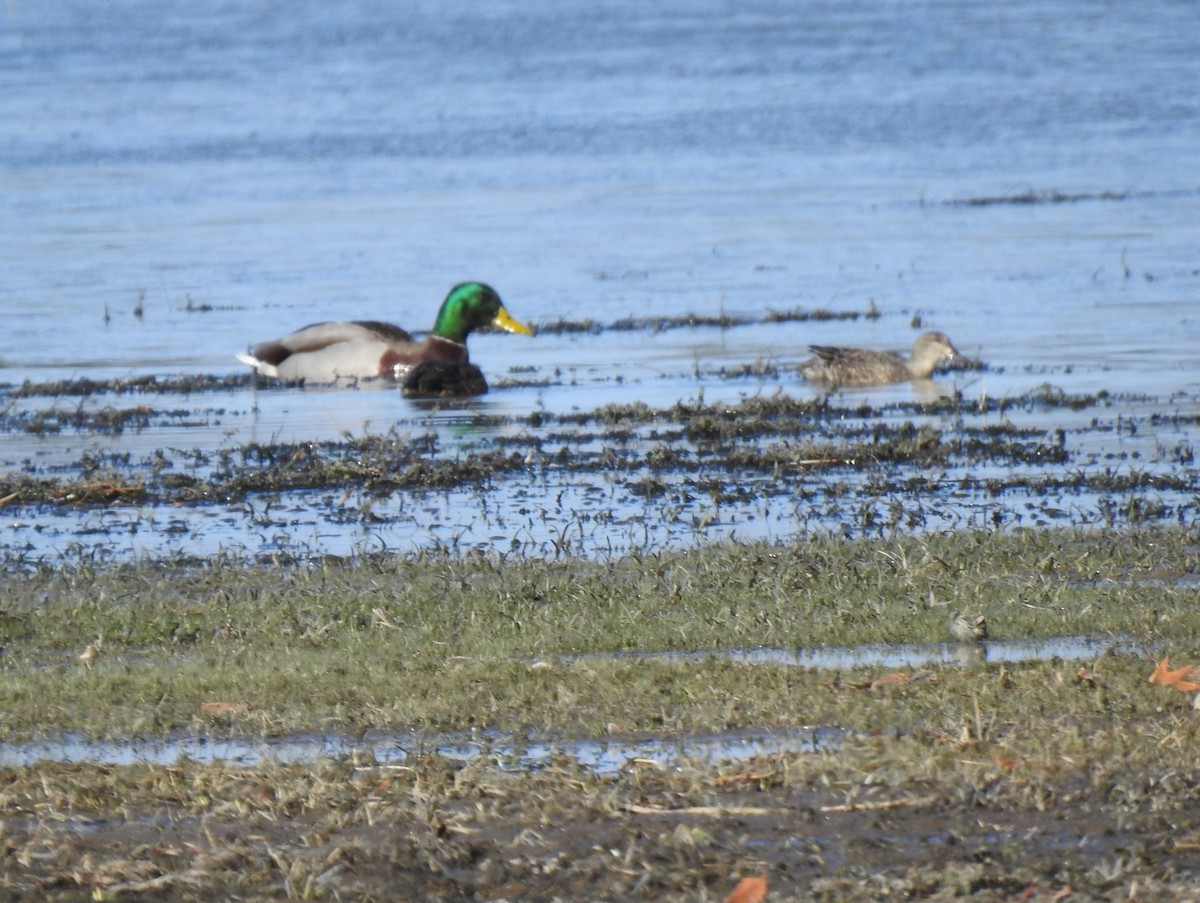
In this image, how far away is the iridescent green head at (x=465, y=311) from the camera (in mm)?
16703

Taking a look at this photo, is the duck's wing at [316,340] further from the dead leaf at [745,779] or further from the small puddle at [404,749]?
the dead leaf at [745,779]

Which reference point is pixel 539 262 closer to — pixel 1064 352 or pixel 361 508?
pixel 1064 352

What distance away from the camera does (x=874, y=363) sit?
14.8m

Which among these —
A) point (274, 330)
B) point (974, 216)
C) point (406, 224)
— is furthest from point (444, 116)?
point (274, 330)

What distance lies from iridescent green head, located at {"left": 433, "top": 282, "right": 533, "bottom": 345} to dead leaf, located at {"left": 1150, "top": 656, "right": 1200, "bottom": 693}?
10.8m

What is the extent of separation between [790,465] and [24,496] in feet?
12.4

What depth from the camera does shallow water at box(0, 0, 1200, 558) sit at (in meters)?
12.4

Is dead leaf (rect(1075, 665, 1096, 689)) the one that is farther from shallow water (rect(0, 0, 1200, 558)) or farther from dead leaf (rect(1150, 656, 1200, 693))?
shallow water (rect(0, 0, 1200, 558))

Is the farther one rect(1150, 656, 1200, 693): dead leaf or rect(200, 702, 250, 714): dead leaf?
rect(200, 702, 250, 714): dead leaf

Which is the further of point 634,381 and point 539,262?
point 539,262

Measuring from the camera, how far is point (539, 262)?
2222 centimetres

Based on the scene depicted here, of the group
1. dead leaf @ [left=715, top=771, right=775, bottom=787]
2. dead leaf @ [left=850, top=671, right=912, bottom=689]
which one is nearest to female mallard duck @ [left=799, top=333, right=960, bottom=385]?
dead leaf @ [left=850, top=671, right=912, bottom=689]

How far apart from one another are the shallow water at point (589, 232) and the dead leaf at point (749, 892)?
4.53 m

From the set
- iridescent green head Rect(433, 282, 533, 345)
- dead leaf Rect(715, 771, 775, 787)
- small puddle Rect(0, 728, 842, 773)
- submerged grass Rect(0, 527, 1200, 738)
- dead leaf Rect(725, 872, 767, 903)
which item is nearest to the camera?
dead leaf Rect(725, 872, 767, 903)
